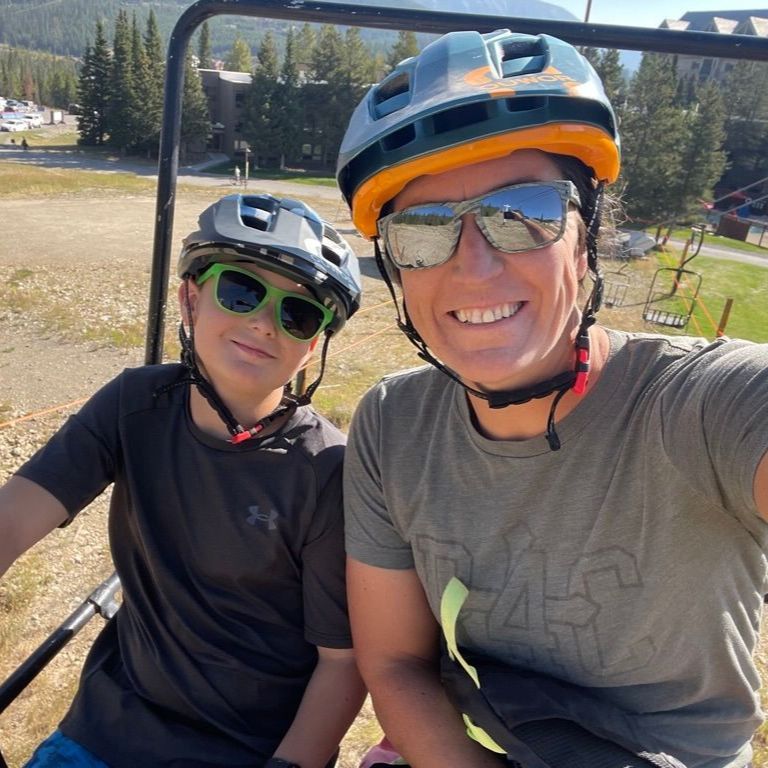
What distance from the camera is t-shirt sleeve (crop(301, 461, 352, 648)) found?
5.87 feet

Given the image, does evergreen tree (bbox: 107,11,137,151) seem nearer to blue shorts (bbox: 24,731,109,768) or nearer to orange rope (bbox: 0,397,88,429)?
orange rope (bbox: 0,397,88,429)

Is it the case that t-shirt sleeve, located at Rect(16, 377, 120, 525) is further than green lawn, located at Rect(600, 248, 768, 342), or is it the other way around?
green lawn, located at Rect(600, 248, 768, 342)

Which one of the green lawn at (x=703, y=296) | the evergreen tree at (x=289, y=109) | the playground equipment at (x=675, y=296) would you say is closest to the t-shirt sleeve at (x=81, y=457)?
the green lawn at (x=703, y=296)

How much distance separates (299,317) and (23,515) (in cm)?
96

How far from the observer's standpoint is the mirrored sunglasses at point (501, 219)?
4.51 ft

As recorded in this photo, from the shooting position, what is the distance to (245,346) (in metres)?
1.92

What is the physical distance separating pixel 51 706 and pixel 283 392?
256 cm

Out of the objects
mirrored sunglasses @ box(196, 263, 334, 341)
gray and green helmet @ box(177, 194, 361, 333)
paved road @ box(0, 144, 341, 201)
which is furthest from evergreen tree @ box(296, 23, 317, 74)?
mirrored sunglasses @ box(196, 263, 334, 341)

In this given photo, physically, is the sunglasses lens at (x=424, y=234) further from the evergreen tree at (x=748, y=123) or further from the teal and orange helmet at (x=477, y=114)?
the evergreen tree at (x=748, y=123)

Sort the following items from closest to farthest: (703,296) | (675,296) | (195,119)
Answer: (675,296), (703,296), (195,119)

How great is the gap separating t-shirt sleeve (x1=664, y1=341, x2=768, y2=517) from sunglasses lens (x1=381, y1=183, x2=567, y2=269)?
425 millimetres

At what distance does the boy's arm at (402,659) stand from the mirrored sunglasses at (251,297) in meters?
0.73

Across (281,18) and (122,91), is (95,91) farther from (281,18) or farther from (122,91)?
(281,18)


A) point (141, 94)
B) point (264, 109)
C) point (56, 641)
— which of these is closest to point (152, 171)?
point (141, 94)
